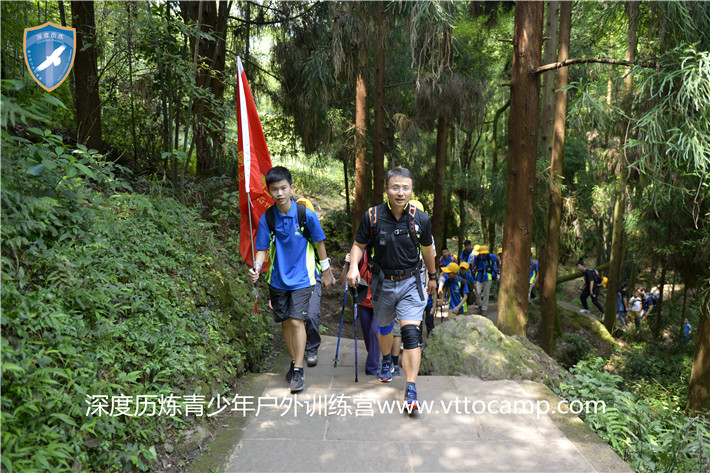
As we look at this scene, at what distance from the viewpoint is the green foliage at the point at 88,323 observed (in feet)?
9.19

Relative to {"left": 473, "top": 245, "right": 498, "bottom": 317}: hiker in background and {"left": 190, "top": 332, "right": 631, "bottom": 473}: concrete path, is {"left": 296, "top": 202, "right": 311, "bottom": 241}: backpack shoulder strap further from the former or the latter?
{"left": 473, "top": 245, "right": 498, "bottom": 317}: hiker in background

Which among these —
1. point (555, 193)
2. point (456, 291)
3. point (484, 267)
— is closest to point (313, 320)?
point (456, 291)

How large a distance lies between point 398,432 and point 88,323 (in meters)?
2.43

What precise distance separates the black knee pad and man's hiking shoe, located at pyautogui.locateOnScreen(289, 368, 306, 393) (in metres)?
1.05

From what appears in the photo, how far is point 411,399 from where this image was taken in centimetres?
421

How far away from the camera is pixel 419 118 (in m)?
13.4

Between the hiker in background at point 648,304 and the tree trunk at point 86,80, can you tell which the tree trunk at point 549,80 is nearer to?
the hiker in background at point 648,304

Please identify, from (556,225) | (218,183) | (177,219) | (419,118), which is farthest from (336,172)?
(177,219)

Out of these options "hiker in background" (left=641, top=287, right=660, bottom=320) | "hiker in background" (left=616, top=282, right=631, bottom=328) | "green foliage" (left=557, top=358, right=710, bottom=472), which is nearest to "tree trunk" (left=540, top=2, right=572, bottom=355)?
"hiker in background" (left=641, top=287, right=660, bottom=320)

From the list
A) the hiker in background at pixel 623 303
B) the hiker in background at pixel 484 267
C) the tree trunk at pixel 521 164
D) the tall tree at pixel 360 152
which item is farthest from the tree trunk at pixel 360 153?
the hiker in background at pixel 623 303

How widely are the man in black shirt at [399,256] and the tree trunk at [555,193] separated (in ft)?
26.5

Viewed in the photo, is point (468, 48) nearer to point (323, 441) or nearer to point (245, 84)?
point (245, 84)

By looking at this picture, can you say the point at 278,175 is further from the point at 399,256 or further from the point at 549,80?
the point at 549,80

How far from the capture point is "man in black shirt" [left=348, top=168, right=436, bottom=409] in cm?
438
